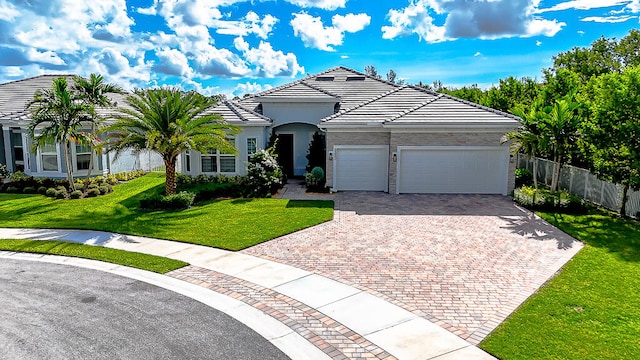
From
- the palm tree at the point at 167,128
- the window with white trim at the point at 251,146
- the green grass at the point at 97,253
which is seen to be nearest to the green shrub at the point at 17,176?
the palm tree at the point at 167,128

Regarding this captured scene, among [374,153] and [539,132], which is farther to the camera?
[374,153]

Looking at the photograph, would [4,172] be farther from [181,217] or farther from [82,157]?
[181,217]

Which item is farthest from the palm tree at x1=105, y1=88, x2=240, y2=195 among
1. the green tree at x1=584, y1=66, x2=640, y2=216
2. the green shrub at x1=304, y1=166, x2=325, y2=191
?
the green tree at x1=584, y1=66, x2=640, y2=216

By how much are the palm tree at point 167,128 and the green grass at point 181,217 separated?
7.70 feet

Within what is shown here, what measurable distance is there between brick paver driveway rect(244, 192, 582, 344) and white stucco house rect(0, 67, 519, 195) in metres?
2.65

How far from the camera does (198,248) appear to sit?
13.3m

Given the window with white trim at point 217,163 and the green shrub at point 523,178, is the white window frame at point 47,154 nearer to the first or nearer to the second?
the window with white trim at point 217,163

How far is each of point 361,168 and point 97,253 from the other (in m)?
12.4

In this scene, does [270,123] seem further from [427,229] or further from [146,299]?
[146,299]

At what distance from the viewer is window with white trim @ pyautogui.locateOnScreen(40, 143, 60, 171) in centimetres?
2367

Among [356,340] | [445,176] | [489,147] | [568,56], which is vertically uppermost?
[568,56]

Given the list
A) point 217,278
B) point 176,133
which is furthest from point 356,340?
point 176,133

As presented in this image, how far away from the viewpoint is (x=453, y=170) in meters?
21.2

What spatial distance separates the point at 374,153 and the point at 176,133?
8.92 metres
